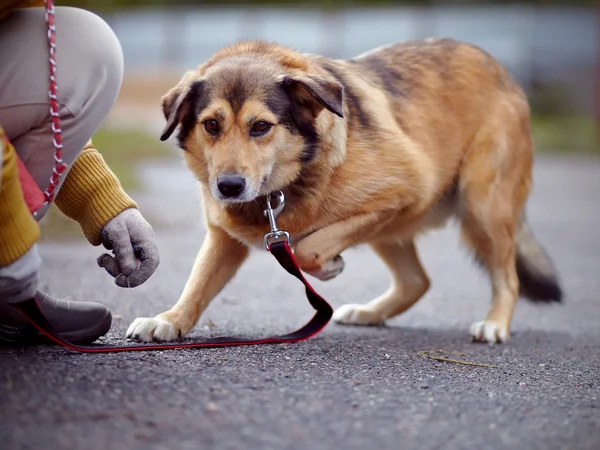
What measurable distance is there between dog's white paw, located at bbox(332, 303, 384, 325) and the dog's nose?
1.48m

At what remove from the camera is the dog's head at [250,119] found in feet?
11.8

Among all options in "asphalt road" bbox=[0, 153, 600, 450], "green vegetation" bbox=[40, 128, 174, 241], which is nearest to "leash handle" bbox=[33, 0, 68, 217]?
"asphalt road" bbox=[0, 153, 600, 450]

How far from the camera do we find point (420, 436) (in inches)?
91.0

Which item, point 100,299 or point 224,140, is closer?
point 224,140

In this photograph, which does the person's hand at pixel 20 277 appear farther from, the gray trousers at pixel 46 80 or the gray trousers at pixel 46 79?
the gray trousers at pixel 46 79

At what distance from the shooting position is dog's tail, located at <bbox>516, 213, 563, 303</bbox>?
5043 millimetres

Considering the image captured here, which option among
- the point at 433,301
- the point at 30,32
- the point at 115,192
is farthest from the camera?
the point at 433,301

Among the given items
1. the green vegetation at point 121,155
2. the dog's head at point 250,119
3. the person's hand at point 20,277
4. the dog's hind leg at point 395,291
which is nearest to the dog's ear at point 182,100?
the dog's head at point 250,119

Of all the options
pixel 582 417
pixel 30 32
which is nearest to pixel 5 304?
pixel 30 32

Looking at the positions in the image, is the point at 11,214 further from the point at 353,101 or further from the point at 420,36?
the point at 420,36

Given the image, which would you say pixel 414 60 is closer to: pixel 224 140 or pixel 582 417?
pixel 224 140

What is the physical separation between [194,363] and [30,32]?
1241 millimetres

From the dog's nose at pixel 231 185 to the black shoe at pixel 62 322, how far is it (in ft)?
2.32

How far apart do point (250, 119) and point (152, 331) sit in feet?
3.27
